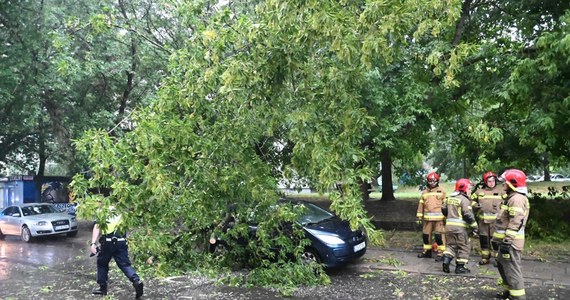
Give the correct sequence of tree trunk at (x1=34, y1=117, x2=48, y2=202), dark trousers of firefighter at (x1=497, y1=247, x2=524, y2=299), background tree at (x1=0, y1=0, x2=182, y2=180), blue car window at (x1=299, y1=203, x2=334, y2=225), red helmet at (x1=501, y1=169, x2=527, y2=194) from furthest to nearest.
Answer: tree trunk at (x1=34, y1=117, x2=48, y2=202) → background tree at (x1=0, y1=0, x2=182, y2=180) → blue car window at (x1=299, y1=203, x2=334, y2=225) → red helmet at (x1=501, y1=169, x2=527, y2=194) → dark trousers of firefighter at (x1=497, y1=247, x2=524, y2=299)

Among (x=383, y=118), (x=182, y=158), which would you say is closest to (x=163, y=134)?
(x=182, y=158)

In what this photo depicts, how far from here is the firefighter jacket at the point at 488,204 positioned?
350 inches

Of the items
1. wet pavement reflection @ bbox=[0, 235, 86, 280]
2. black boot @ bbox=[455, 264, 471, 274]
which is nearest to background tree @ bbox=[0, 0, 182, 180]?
wet pavement reflection @ bbox=[0, 235, 86, 280]

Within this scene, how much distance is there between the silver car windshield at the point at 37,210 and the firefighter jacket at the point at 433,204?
12316 millimetres

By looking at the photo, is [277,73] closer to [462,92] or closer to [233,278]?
[233,278]

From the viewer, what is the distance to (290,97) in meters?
6.82

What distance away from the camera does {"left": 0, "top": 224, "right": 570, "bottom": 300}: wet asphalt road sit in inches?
289

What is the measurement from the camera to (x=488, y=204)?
894 centimetres

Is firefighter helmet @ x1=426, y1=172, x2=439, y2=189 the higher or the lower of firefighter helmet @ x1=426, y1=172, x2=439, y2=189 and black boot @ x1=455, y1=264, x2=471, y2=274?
the higher

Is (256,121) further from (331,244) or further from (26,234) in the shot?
(26,234)

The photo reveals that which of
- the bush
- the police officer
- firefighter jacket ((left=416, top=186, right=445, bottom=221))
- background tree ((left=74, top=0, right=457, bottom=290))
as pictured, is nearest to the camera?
background tree ((left=74, top=0, right=457, bottom=290))

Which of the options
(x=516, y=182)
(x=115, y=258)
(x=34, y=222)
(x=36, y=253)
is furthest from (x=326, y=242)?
(x=34, y=222)

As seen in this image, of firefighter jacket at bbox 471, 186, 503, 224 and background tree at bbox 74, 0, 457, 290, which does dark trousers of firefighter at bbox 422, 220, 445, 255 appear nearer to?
firefighter jacket at bbox 471, 186, 503, 224

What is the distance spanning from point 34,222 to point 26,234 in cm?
50
